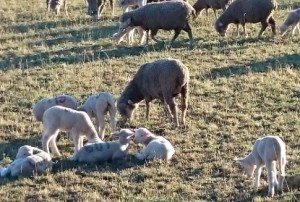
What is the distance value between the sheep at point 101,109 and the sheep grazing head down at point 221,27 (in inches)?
317

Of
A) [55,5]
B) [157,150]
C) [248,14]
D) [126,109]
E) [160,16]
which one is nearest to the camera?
[157,150]

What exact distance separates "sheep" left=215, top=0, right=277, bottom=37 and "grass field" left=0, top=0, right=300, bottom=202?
0.35 metres

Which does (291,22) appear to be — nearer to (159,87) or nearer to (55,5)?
(159,87)

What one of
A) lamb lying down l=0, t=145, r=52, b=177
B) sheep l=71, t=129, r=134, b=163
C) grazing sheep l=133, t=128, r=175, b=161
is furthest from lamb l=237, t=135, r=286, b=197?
lamb lying down l=0, t=145, r=52, b=177

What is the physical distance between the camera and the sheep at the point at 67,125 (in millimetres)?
12141

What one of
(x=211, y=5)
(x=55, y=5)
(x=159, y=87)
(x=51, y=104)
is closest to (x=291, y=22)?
(x=211, y=5)

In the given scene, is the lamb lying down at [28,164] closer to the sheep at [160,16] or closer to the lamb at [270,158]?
the lamb at [270,158]

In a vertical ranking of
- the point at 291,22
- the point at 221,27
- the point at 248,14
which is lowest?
the point at 221,27

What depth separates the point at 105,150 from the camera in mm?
11977

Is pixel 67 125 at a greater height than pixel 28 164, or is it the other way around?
pixel 67 125

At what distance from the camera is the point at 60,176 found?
11367 millimetres

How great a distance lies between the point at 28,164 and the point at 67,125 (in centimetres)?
105

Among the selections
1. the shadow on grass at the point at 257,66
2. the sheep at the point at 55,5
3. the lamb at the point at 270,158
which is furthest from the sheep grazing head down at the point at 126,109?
the sheep at the point at 55,5

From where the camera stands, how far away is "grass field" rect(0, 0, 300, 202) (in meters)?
11.0
